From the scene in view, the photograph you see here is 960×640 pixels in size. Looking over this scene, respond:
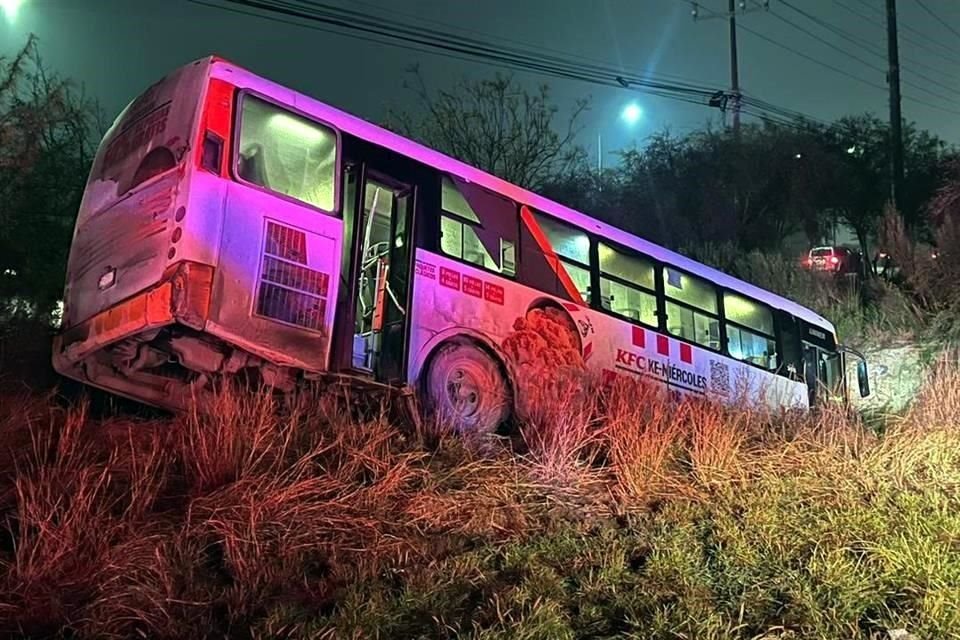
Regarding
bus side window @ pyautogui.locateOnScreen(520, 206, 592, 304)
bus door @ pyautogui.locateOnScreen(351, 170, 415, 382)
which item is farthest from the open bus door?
bus side window @ pyautogui.locateOnScreen(520, 206, 592, 304)

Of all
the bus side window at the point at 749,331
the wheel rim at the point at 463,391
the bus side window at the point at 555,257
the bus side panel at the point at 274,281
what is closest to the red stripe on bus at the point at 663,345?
the bus side window at the point at 555,257

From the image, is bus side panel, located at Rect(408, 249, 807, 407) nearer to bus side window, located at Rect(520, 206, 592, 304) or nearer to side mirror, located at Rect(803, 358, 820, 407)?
bus side window, located at Rect(520, 206, 592, 304)

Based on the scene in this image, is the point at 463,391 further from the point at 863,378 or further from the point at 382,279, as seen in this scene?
the point at 863,378

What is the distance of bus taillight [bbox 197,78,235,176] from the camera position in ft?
21.9

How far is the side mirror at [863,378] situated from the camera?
15.1m

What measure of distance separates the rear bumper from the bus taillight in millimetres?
904

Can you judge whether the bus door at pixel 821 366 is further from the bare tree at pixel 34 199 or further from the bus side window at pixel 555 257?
the bare tree at pixel 34 199

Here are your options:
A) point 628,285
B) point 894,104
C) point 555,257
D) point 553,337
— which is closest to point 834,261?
point 894,104

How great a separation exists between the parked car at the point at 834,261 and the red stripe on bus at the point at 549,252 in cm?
1446

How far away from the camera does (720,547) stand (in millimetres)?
5145

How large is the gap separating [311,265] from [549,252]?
11.6 feet

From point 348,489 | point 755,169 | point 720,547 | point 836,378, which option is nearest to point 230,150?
point 348,489

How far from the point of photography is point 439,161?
28.8 feet

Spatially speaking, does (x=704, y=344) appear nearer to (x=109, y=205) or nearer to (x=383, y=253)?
(x=383, y=253)
